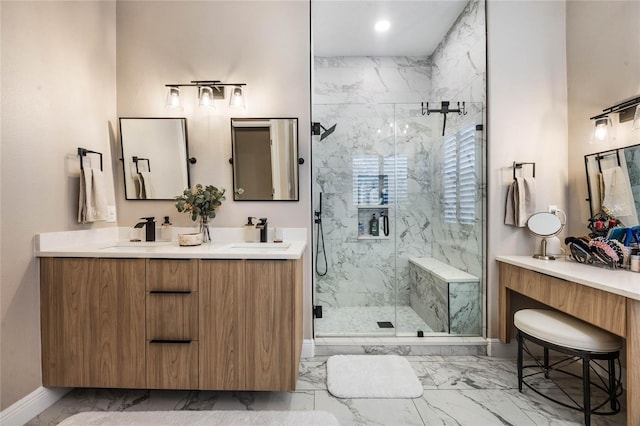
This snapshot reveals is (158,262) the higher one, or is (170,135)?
(170,135)

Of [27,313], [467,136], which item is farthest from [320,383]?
[467,136]

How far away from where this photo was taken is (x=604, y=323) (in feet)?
4.77

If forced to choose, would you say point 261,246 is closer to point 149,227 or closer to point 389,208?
point 149,227

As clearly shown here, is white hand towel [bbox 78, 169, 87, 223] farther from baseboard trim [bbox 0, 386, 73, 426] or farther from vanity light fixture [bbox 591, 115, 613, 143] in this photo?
vanity light fixture [bbox 591, 115, 613, 143]

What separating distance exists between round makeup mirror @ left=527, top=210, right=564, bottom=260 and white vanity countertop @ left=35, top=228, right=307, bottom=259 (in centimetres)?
171

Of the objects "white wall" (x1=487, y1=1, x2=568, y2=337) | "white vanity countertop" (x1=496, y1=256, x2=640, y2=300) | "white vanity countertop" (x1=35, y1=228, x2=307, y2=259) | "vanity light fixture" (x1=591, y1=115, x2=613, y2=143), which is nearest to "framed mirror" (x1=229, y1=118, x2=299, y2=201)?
"white vanity countertop" (x1=35, y1=228, x2=307, y2=259)

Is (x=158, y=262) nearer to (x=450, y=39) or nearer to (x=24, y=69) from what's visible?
(x=24, y=69)

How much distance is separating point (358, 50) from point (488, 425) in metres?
3.59

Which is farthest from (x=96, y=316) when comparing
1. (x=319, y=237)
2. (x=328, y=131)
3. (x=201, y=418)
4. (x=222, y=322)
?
(x=328, y=131)

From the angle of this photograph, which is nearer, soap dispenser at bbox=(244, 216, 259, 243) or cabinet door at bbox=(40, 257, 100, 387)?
cabinet door at bbox=(40, 257, 100, 387)

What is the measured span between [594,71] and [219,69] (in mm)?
2769

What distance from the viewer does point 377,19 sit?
286cm

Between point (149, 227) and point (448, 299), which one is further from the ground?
point (149, 227)

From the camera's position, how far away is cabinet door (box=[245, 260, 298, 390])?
5.38ft
